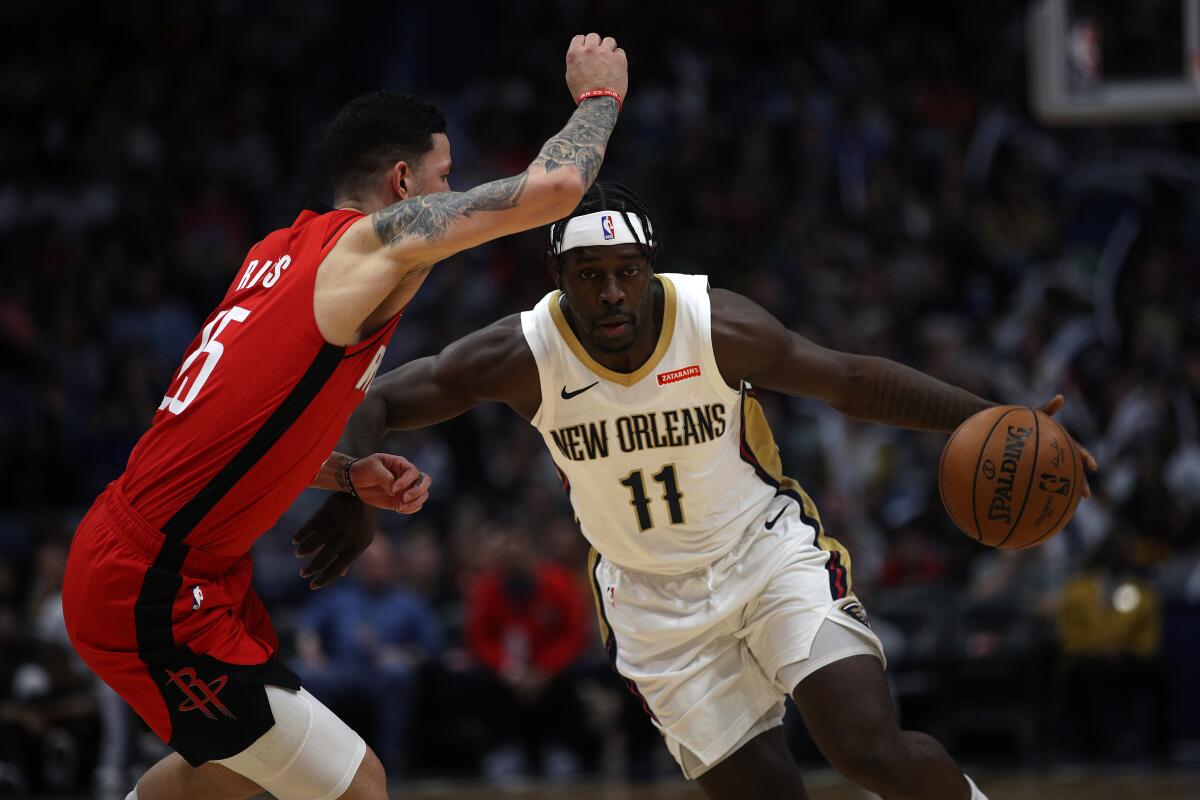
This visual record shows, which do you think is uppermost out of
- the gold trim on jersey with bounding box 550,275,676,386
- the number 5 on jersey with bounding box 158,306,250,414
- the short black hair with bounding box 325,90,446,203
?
the short black hair with bounding box 325,90,446,203

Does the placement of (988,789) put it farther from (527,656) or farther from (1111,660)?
(527,656)

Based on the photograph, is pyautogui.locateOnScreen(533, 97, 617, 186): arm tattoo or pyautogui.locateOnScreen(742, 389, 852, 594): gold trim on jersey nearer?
pyautogui.locateOnScreen(533, 97, 617, 186): arm tattoo

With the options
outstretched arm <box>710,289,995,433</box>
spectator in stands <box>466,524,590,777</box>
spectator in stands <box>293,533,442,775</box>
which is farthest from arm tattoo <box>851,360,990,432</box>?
spectator in stands <box>466,524,590,777</box>

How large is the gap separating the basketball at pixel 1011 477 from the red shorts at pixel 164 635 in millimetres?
2191

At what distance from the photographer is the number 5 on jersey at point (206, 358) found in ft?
12.9

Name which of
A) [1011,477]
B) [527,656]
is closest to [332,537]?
[1011,477]

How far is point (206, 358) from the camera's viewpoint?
3943 millimetres

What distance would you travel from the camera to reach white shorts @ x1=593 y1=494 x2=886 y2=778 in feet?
15.6

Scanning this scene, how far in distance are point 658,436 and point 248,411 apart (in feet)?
4.63

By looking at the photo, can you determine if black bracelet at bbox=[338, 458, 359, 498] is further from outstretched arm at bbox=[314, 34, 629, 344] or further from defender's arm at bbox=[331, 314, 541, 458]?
outstretched arm at bbox=[314, 34, 629, 344]

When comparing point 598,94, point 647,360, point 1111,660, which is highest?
point 598,94

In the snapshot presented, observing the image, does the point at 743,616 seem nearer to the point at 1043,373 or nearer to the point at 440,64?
the point at 1043,373

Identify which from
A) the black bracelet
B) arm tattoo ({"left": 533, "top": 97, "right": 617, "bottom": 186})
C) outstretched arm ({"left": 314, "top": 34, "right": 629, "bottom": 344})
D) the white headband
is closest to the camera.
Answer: outstretched arm ({"left": 314, "top": 34, "right": 629, "bottom": 344})

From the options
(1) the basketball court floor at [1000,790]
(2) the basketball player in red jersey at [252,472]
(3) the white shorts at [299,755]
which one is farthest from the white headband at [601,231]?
(1) the basketball court floor at [1000,790]
